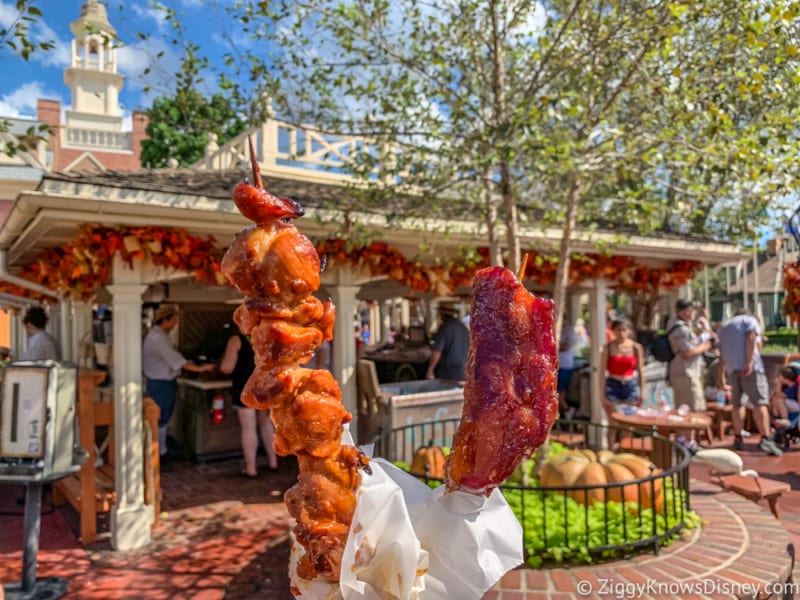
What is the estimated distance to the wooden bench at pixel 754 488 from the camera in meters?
4.75

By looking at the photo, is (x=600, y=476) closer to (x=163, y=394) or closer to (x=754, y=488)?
(x=754, y=488)

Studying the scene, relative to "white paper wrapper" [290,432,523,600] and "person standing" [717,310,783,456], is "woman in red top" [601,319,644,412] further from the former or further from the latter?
"white paper wrapper" [290,432,523,600]

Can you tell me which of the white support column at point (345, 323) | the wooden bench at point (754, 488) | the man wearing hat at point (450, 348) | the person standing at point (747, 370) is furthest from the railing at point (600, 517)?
the person standing at point (747, 370)

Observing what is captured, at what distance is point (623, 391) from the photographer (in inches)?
284

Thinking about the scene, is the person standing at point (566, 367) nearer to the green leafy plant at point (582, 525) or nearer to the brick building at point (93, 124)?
Answer: the green leafy plant at point (582, 525)

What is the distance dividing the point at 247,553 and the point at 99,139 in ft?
101

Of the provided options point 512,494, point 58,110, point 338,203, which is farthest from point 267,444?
point 58,110

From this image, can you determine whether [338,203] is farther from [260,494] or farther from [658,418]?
[658,418]

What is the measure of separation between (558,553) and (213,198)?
3.79m

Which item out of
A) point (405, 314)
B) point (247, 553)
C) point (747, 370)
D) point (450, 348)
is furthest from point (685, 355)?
point (405, 314)

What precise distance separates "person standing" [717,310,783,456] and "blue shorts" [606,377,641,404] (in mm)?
1780

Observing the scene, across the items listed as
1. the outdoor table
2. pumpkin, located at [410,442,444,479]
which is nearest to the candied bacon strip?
pumpkin, located at [410,442,444,479]

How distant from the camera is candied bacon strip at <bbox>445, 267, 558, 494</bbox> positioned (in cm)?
117

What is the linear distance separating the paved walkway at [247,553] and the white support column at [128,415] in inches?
10.2
